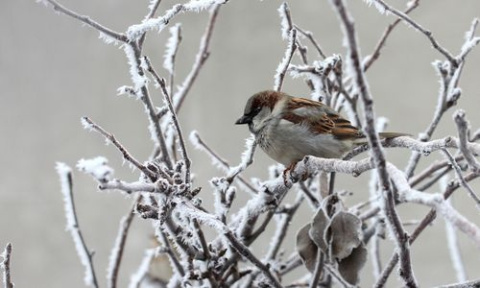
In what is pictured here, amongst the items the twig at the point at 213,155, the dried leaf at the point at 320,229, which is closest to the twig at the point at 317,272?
the dried leaf at the point at 320,229

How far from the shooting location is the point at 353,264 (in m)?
0.77

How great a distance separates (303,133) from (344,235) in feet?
1.27

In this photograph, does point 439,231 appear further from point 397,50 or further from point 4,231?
point 4,231

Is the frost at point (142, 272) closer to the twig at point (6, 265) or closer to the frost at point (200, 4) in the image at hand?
the twig at point (6, 265)

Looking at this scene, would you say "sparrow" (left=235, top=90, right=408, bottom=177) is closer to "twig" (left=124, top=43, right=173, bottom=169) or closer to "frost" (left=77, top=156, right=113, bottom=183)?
"twig" (left=124, top=43, right=173, bottom=169)

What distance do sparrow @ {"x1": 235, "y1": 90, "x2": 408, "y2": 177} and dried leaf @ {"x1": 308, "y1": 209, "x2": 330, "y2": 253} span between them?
0.28 m

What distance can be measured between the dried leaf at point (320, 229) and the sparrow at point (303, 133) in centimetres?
28

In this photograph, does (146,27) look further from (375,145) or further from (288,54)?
(375,145)

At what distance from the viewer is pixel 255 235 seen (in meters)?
0.88

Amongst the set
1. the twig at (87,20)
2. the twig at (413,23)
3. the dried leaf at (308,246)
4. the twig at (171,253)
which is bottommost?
the dried leaf at (308,246)

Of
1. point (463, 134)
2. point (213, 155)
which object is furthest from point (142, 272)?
point (463, 134)

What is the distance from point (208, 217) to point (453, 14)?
153cm

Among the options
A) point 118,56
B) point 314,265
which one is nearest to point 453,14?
point 118,56

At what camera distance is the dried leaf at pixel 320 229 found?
755mm
